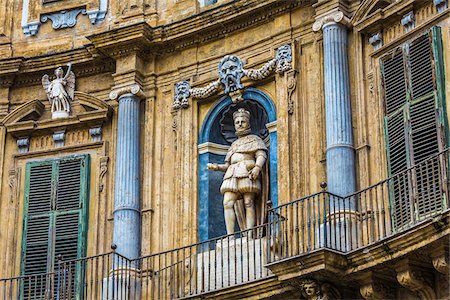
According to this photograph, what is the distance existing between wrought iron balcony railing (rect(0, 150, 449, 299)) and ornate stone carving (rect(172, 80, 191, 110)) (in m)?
2.39

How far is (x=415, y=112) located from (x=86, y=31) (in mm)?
6728

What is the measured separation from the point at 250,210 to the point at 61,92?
4234 millimetres

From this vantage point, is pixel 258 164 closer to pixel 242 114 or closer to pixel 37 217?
pixel 242 114

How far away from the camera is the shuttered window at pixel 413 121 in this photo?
16359mm

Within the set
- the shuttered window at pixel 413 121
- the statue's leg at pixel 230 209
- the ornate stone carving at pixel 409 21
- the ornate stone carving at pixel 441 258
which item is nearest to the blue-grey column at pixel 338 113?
the shuttered window at pixel 413 121

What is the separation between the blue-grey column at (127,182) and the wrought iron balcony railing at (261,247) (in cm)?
31

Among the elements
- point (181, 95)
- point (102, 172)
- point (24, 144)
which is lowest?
point (102, 172)

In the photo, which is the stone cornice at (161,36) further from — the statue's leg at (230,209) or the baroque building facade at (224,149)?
the statue's leg at (230,209)

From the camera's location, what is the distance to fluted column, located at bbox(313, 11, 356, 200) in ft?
58.2

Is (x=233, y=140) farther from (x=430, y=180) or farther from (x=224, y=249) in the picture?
(x=430, y=180)

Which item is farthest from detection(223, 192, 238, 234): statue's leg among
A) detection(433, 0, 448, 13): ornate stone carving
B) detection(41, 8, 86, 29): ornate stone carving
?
detection(41, 8, 86, 29): ornate stone carving

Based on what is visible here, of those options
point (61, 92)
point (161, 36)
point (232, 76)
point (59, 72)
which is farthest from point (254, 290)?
point (59, 72)

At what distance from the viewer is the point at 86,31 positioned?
2186cm

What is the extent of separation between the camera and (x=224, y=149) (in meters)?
20.1
